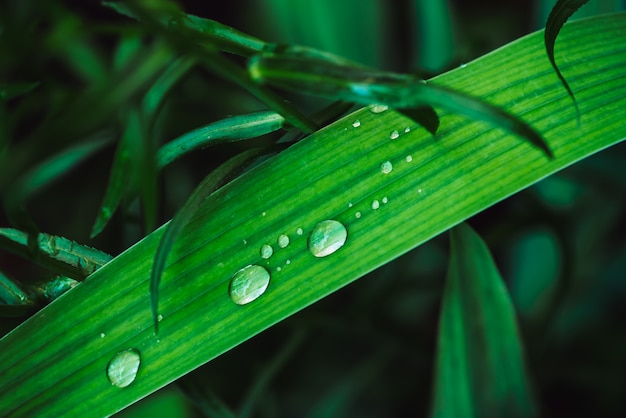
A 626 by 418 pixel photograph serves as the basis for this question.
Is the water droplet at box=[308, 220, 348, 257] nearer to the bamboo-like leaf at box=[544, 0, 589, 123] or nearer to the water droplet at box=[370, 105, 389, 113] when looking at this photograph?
the water droplet at box=[370, 105, 389, 113]

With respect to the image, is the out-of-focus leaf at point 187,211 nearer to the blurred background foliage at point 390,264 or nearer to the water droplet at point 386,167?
the water droplet at point 386,167

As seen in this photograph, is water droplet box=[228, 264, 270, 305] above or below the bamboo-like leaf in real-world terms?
below

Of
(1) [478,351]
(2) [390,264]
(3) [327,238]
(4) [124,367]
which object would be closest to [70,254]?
(4) [124,367]

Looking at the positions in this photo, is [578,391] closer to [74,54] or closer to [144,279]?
[144,279]

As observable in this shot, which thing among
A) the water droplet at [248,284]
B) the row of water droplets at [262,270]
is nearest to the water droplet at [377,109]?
the row of water droplets at [262,270]

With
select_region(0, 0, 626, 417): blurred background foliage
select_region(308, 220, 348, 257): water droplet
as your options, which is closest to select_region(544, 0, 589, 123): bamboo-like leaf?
select_region(308, 220, 348, 257): water droplet
